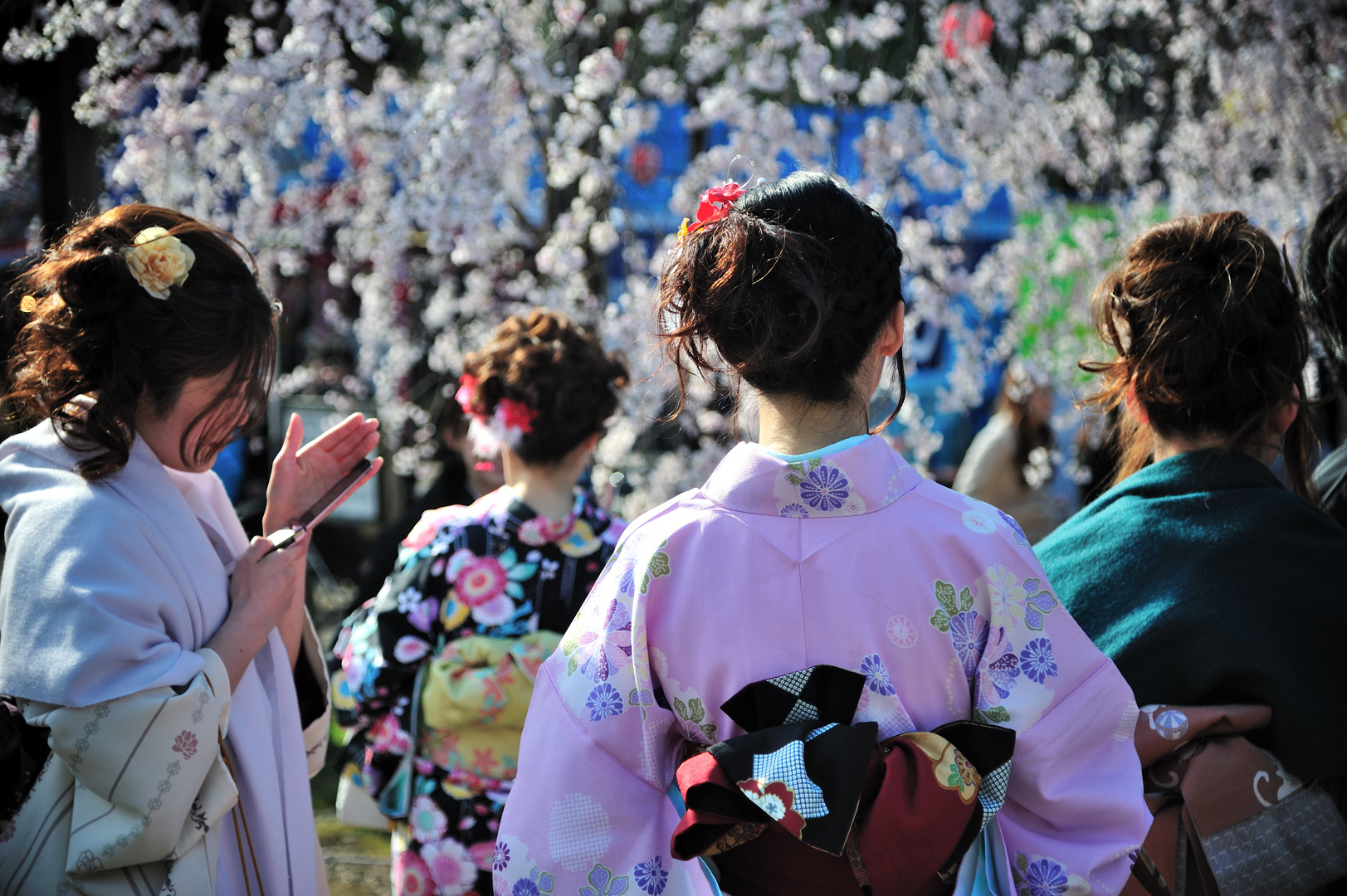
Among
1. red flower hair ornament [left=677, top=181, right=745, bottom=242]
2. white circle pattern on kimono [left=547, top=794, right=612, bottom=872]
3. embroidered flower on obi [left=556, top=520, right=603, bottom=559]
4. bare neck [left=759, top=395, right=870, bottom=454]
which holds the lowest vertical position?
embroidered flower on obi [left=556, top=520, right=603, bottom=559]

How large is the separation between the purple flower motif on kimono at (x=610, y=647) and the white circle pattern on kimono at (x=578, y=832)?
174mm

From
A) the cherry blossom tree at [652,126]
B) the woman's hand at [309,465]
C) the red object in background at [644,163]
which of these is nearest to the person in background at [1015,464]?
the cherry blossom tree at [652,126]

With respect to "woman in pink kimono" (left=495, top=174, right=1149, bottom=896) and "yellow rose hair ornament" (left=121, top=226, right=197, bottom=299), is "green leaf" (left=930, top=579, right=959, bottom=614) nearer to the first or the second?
"woman in pink kimono" (left=495, top=174, right=1149, bottom=896)

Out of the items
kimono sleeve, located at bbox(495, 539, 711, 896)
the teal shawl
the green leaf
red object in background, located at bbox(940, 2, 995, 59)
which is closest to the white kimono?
kimono sleeve, located at bbox(495, 539, 711, 896)

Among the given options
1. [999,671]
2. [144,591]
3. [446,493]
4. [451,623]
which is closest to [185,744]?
[144,591]

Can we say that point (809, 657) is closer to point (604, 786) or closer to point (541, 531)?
point (604, 786)

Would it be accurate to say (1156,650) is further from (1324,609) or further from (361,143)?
(361,143)

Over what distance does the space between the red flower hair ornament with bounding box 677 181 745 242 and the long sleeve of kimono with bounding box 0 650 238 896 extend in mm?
1050

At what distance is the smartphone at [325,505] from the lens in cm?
176

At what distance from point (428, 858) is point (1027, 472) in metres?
3.96

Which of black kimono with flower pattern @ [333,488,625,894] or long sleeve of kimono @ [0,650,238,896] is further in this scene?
black kimono with flower pattern @ [333,488,625,894]

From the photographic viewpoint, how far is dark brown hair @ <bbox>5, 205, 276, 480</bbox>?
1520 millimetres

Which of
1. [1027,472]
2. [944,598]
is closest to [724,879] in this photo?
[944,598]

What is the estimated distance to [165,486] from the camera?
1587 millimetres
